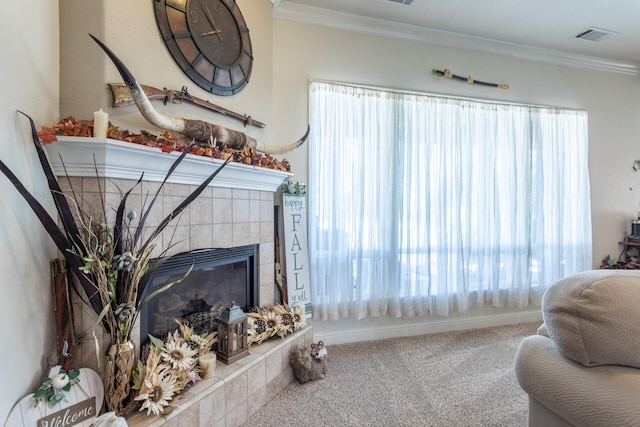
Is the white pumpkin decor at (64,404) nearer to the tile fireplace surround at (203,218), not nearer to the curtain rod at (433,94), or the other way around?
the tile fireplace surround at (203,218)

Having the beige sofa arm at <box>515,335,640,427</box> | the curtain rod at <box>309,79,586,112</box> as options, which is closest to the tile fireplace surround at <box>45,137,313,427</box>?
the curtain rod at <box>309,79,586,112</box>

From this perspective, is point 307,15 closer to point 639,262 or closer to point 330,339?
point 330,339

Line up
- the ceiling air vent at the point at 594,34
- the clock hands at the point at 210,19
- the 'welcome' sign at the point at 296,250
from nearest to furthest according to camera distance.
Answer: the clock hands at the point at 210,19
the 'welcome' sign at the point at 296,250
the ceiling air vent at the point at 594,34

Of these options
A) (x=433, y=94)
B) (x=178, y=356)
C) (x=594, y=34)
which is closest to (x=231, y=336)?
(x=178, y=356)

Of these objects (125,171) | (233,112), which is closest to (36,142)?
(125,171)

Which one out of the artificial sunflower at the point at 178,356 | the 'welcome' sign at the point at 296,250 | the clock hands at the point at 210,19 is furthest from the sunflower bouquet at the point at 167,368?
the clock hands at the point at 210,19

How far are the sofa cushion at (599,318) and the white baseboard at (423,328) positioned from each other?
2.02 meters

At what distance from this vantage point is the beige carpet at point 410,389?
1.78 metres

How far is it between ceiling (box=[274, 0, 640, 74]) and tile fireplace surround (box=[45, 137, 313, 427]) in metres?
1.54

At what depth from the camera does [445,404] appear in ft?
6.26

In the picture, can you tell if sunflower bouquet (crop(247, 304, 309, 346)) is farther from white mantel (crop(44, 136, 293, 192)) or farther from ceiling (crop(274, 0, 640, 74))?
ceiling (crop(274, 0, 640, 74))

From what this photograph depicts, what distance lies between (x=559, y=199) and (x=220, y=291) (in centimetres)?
350

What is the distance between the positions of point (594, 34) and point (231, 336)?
13.6 ft

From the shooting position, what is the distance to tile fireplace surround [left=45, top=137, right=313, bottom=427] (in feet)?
4.50
